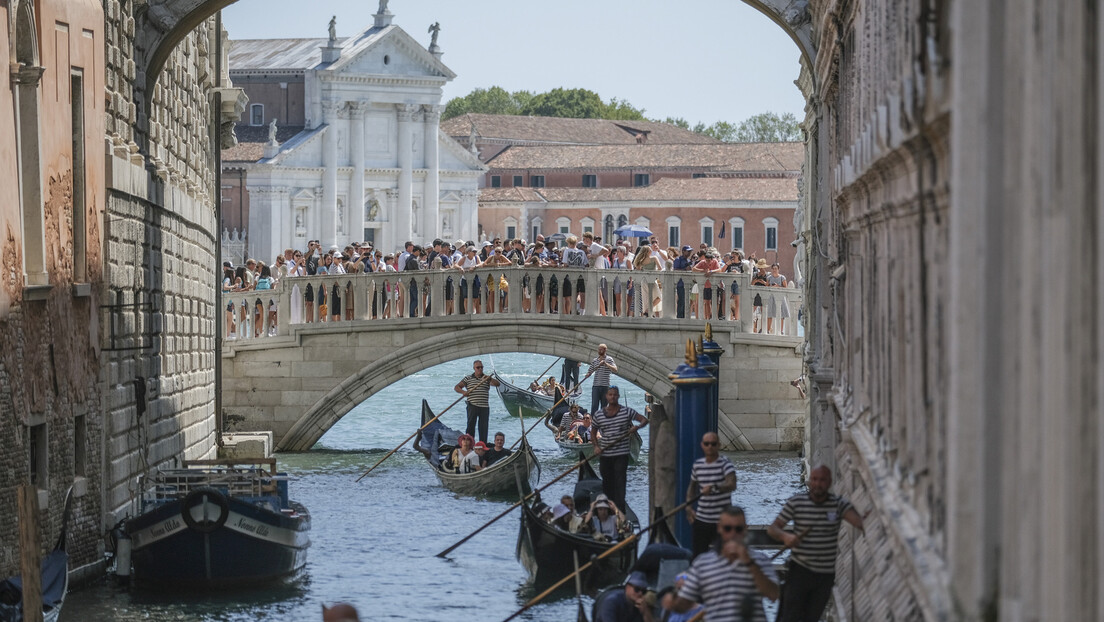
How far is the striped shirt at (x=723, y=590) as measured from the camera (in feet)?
20.6

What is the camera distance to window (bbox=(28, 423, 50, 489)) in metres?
10.5

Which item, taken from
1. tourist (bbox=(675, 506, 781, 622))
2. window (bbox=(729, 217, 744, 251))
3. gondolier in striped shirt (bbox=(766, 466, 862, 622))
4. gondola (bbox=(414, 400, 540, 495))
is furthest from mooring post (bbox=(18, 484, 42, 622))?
window (bbox=(729, 217, 744, 251))

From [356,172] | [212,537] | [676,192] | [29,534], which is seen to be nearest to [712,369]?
[212,537]

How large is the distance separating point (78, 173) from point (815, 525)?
6.03m

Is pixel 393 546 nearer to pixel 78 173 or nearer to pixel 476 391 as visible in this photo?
pixel 78 173

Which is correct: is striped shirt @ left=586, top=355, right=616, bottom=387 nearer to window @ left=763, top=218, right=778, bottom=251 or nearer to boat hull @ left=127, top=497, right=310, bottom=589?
boat hull @ left=127, top=497, right=310, bottom=589

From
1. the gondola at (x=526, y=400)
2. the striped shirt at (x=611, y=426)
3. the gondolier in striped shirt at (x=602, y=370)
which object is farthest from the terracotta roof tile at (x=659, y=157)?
the striped shirt at (x=611, y=426)

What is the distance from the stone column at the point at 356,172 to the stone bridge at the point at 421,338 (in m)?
35.7

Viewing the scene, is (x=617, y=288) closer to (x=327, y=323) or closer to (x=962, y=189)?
(x=327, y=323)

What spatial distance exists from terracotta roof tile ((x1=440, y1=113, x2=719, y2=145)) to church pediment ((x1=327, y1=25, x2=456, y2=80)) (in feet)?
31.9

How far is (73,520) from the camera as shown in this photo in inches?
450

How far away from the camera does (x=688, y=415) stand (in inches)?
460

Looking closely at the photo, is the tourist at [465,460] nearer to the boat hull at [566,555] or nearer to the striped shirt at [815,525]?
the boat hull at [566,555]

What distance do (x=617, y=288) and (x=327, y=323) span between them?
3252 mm
